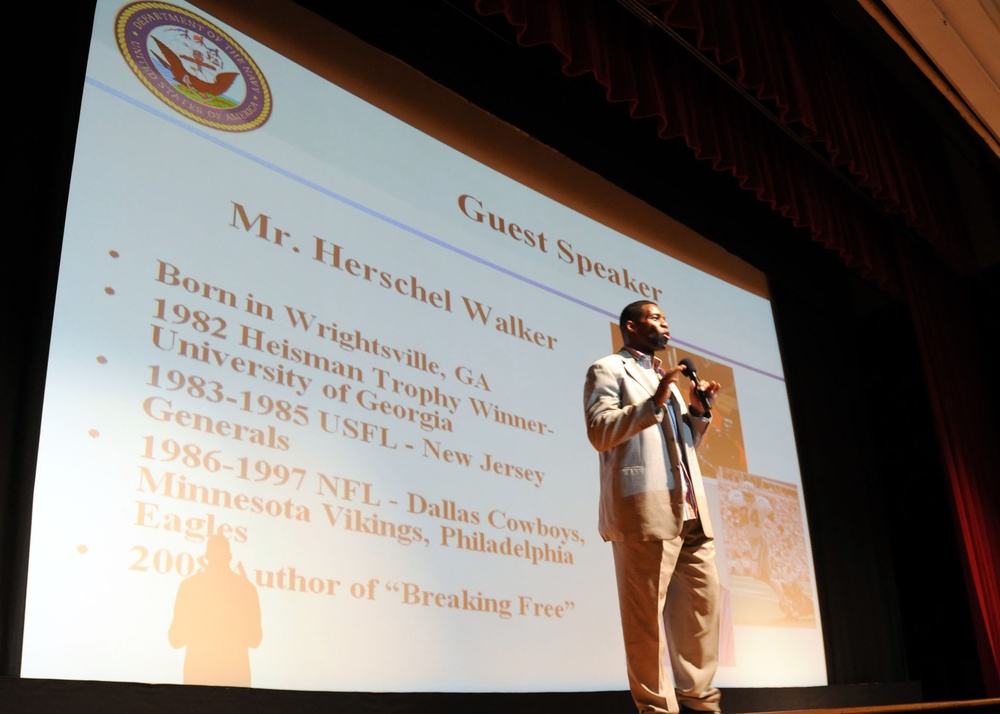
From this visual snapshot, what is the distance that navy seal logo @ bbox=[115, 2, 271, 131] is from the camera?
2648mm

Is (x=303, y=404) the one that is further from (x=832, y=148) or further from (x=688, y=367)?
(x=832, y=148)

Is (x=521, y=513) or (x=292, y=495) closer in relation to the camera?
(x=292, y=495)

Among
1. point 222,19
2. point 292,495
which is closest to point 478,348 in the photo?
point 292,495

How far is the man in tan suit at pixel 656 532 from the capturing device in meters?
2.15

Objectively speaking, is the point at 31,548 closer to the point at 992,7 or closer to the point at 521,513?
the point at 521,513

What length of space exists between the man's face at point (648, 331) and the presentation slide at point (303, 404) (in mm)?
802

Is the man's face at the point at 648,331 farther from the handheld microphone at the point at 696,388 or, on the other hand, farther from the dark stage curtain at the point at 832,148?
the dark stage curtain at the point at 832,148

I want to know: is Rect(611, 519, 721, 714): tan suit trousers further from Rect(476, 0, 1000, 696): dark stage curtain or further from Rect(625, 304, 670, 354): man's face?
Rect(476, 0, 1000, 696): dark stage curtain

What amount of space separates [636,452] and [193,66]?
165 centimetres

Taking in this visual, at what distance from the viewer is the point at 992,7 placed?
4160mm

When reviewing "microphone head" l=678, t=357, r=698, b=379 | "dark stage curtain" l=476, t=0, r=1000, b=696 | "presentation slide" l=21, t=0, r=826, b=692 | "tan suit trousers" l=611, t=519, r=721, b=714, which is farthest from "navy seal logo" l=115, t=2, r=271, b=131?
"tan suit trousers" l=611, t=519, r=721, b=714

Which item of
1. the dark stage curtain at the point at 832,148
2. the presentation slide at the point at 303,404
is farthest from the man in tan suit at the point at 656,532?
the dark stage curtain at the point at 832,148

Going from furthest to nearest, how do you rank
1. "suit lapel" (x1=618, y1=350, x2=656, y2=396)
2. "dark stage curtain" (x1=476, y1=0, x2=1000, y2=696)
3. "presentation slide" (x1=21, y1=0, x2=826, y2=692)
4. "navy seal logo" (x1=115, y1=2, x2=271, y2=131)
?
"dark stage curtain" (x1=476, y1=0, x2=1000, y2=696), "navy seal logo" (x1=115, y1=2, x2=271, y2=131), "suit lapel" (x1=618, y1=350, x2=656, y2=396), "presentation slide" (x1=21, y1=0, x2=826, y2=692)

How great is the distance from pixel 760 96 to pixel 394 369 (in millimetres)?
1913
